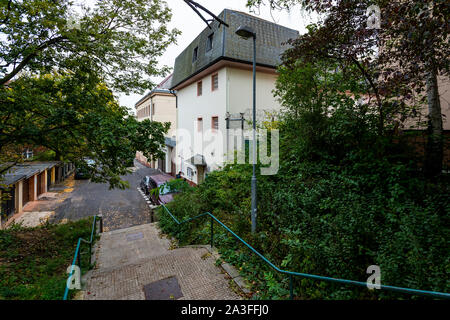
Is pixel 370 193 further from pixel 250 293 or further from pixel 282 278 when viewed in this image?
pixel 250 293

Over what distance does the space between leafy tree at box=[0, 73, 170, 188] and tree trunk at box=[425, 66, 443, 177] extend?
689cm

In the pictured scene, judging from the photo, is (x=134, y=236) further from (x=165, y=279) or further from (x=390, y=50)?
(x=390, y=50)

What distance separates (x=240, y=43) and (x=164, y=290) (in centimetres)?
1195

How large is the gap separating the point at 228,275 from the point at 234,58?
1043 cm

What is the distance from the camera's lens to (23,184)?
587 inches

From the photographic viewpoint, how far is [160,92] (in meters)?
24.8

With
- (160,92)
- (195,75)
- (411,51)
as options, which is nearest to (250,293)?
(411,51)

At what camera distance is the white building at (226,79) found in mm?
12023

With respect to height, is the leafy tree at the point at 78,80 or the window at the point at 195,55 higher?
the window at the point at 195,55

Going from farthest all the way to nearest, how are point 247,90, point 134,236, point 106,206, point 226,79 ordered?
1. point 106,206
2. point 247,90
3. point 226,79
4. point 134,236

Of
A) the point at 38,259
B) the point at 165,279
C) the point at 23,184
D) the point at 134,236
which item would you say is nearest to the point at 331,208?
the point at 165,279

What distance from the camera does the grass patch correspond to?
13.5ft

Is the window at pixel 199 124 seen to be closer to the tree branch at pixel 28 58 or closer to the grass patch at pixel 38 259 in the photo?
the grass patch at pixel 38 259

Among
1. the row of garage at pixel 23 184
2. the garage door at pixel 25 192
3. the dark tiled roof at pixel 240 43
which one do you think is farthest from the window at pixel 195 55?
the garage door at pixel 25 192
